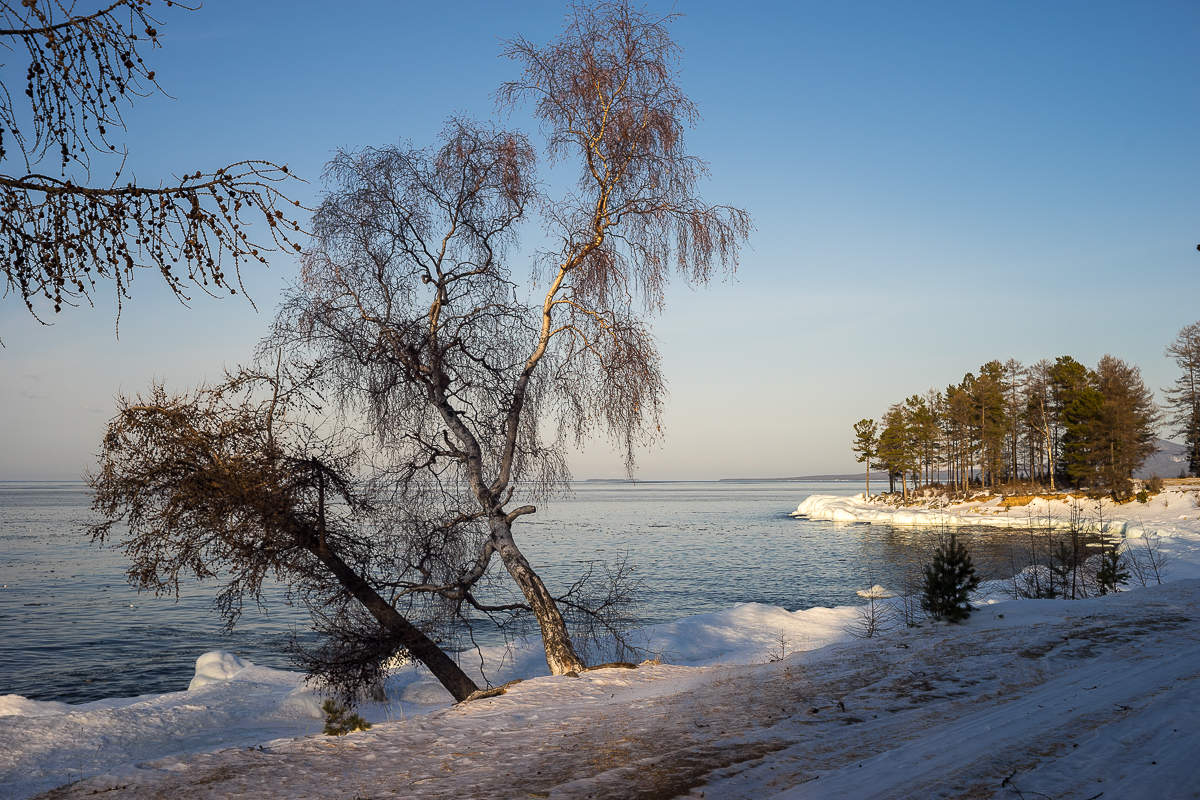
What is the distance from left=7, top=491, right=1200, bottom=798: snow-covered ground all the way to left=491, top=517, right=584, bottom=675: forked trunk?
1.12 m

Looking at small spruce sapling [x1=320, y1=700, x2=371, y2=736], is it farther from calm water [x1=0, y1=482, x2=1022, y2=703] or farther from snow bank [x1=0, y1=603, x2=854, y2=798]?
calm water [x1=0, y1=482, x2=1022, y2=703]

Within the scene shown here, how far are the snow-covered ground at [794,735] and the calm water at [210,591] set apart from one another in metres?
5.27

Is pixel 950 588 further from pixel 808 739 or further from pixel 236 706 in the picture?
pixel 236 706

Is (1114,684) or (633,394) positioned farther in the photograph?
(633,394)

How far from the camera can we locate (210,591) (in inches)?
1257

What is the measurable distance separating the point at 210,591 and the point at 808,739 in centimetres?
3243

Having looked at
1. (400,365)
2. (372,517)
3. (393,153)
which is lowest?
(372,517)

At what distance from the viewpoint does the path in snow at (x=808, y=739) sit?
4.54 m

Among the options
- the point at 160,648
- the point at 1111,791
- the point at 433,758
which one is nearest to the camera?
the point at 1111,791

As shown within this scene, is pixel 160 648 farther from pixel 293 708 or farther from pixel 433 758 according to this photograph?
pixel 433 758

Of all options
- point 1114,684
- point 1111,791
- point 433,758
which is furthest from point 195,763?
point 1114,684

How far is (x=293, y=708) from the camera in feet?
43.4

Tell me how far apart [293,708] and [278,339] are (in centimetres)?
680

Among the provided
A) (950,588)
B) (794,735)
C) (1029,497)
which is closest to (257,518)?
(794,735)
